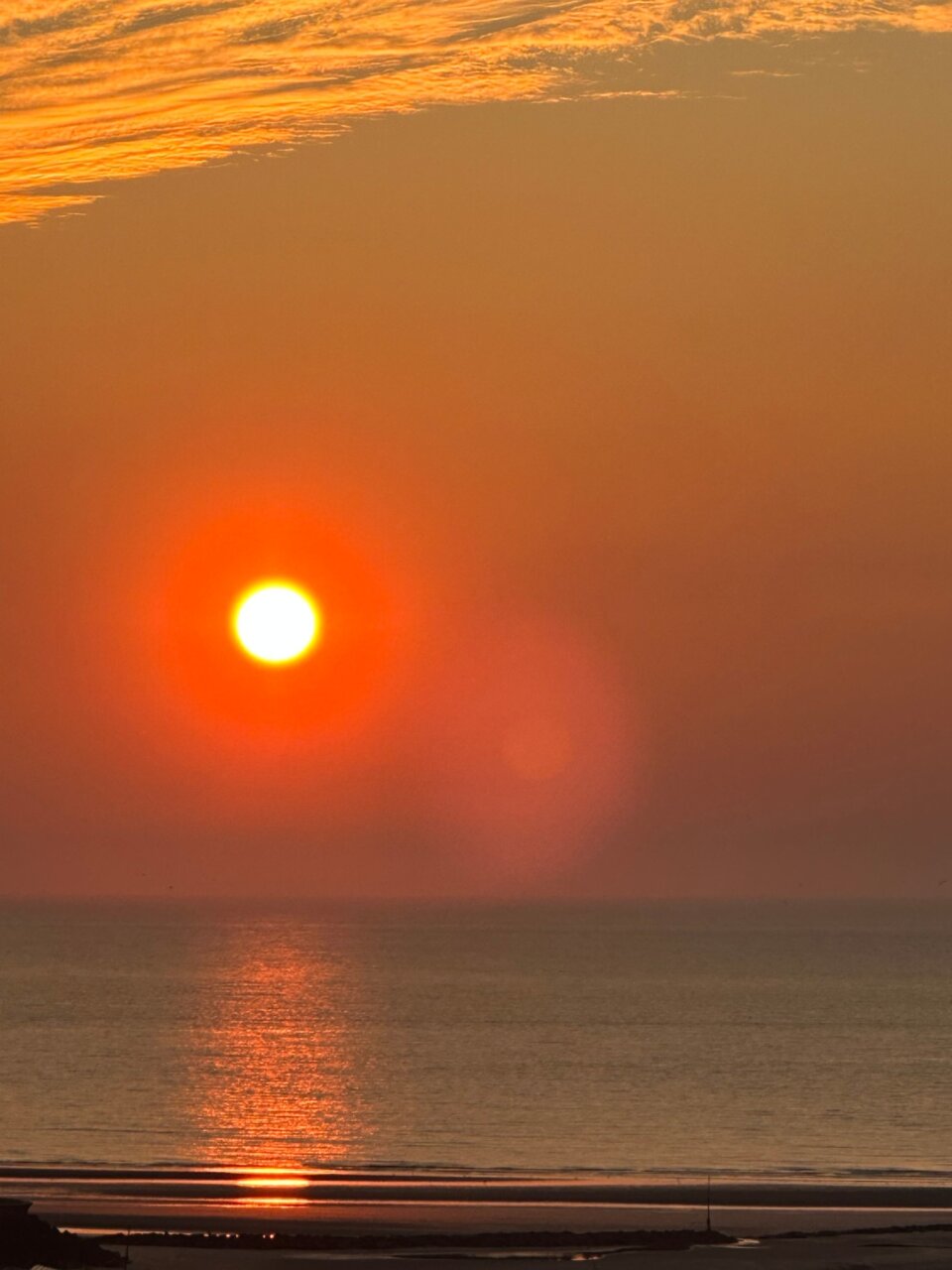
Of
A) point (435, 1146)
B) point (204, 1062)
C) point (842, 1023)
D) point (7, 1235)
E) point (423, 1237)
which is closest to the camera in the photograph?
point (7, 1235)

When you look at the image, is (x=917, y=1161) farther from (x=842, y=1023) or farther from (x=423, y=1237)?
(x=842, y=1023)

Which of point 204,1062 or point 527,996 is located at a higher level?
point 527,996

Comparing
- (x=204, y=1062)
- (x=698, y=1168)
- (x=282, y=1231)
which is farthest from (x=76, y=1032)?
(x=282, y=1231)

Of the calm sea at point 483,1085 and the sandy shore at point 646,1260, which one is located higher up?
the calm sea at point 483,1085

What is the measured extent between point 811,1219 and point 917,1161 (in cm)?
2057

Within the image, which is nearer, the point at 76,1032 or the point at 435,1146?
the point at 435,1146

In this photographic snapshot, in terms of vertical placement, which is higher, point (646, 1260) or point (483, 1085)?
point (483, 1085)

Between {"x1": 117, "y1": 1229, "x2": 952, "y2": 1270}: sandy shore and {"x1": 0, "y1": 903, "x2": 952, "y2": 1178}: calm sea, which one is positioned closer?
{"x1": 117, "y1": 1229, "x2": 952, "y2": 1270}: sandy shore

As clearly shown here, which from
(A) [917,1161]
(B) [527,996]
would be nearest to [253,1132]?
(A) [917,1161]

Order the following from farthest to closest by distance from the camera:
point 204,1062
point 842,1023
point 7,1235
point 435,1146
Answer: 1. point 842,1023
2. point 204,1062
3. point 435,1146
4. point 7,1235

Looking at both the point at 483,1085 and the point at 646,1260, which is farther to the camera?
the point at 483,1085

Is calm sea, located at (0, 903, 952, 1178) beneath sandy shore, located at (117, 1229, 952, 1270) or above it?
above

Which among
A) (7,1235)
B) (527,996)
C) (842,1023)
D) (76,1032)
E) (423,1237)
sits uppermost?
(527,996)

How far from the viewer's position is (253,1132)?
86.6 m
